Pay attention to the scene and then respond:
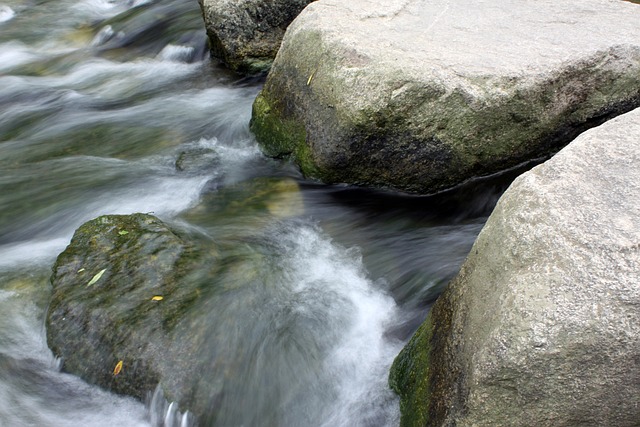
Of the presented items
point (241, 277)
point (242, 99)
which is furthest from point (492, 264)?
point (242, 99)

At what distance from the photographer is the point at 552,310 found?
2.17m

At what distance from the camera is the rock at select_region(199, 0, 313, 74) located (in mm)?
6199

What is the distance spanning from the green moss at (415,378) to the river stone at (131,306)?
2.99 feet

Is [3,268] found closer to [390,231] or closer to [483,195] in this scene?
[390,231]

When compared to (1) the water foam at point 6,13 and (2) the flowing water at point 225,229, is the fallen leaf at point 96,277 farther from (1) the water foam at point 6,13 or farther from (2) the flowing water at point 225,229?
(1) the water foam at point 6,13

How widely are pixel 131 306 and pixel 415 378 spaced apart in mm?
1531

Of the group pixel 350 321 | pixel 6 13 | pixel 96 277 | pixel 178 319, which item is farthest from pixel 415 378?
pixel 6 13

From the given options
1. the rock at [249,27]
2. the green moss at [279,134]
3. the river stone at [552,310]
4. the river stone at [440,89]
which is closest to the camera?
the river stone at [552,310]

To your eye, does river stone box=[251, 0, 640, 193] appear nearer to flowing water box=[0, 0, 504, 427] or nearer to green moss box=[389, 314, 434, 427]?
flowing water box=[0, 0, 504, 427]

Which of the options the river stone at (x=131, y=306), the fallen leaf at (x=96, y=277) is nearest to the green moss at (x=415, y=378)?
the river stone at (x=131, y=306)

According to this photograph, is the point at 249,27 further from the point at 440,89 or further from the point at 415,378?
the point at 415,378

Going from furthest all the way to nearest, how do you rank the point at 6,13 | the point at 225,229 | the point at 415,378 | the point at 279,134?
the point at 6,13, the point at 279,134, the point at 225,229, the point at 415,378

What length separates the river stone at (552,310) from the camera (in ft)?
7.04

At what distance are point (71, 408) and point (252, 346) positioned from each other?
0.94 meters
